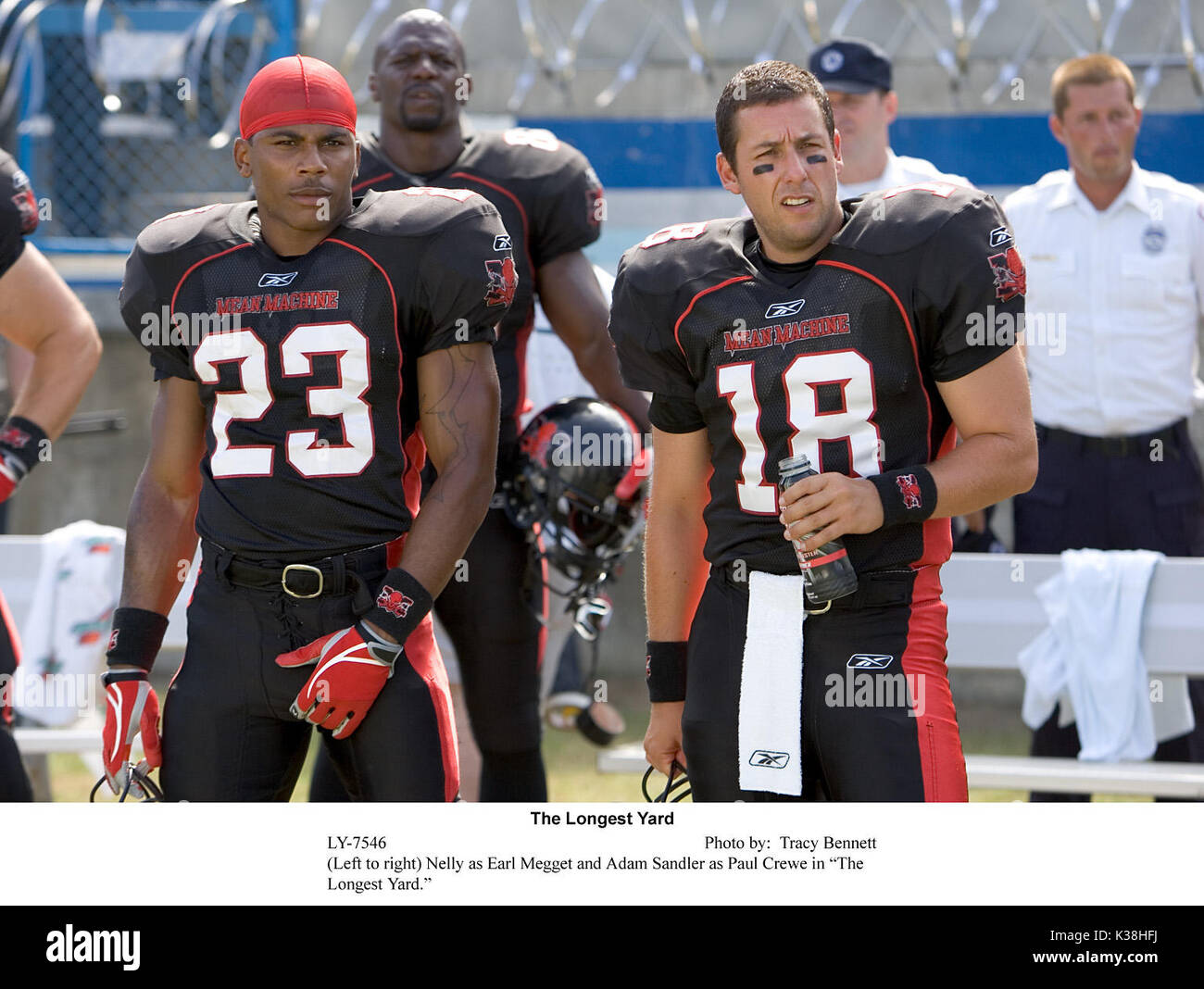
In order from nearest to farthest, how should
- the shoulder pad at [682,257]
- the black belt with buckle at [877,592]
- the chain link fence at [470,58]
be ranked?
the black belt with buckle at [877,592] → the shoulder pad at [682,257] → the chain link fence at [470,58]

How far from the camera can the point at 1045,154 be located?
6766 mm

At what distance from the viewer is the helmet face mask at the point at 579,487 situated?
3.90 m

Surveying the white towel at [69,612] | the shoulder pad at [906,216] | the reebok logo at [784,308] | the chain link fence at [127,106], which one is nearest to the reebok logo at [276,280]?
the reebok logo at [784,308]

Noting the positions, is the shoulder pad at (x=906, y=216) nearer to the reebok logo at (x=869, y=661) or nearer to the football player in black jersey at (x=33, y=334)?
the reebok logo at (x=869, y=661)

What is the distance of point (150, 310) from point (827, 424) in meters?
1.29

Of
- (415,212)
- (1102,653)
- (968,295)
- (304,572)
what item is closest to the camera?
(968,295)

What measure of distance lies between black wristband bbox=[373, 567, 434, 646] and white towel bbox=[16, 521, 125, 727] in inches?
86.9

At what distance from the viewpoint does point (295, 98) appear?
297 centimetres

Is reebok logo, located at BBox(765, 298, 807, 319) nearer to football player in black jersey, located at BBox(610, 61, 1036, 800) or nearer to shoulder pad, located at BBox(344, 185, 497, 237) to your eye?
football player in black jersey, located at BBox(610, 61, 1036, 800)

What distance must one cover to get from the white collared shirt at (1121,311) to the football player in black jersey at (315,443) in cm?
243

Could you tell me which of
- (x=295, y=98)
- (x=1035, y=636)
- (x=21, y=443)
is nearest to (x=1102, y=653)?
(x=1035, y=636)

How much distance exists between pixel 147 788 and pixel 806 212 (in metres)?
1.57

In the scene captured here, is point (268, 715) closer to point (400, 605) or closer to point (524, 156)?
point (400, 605)
